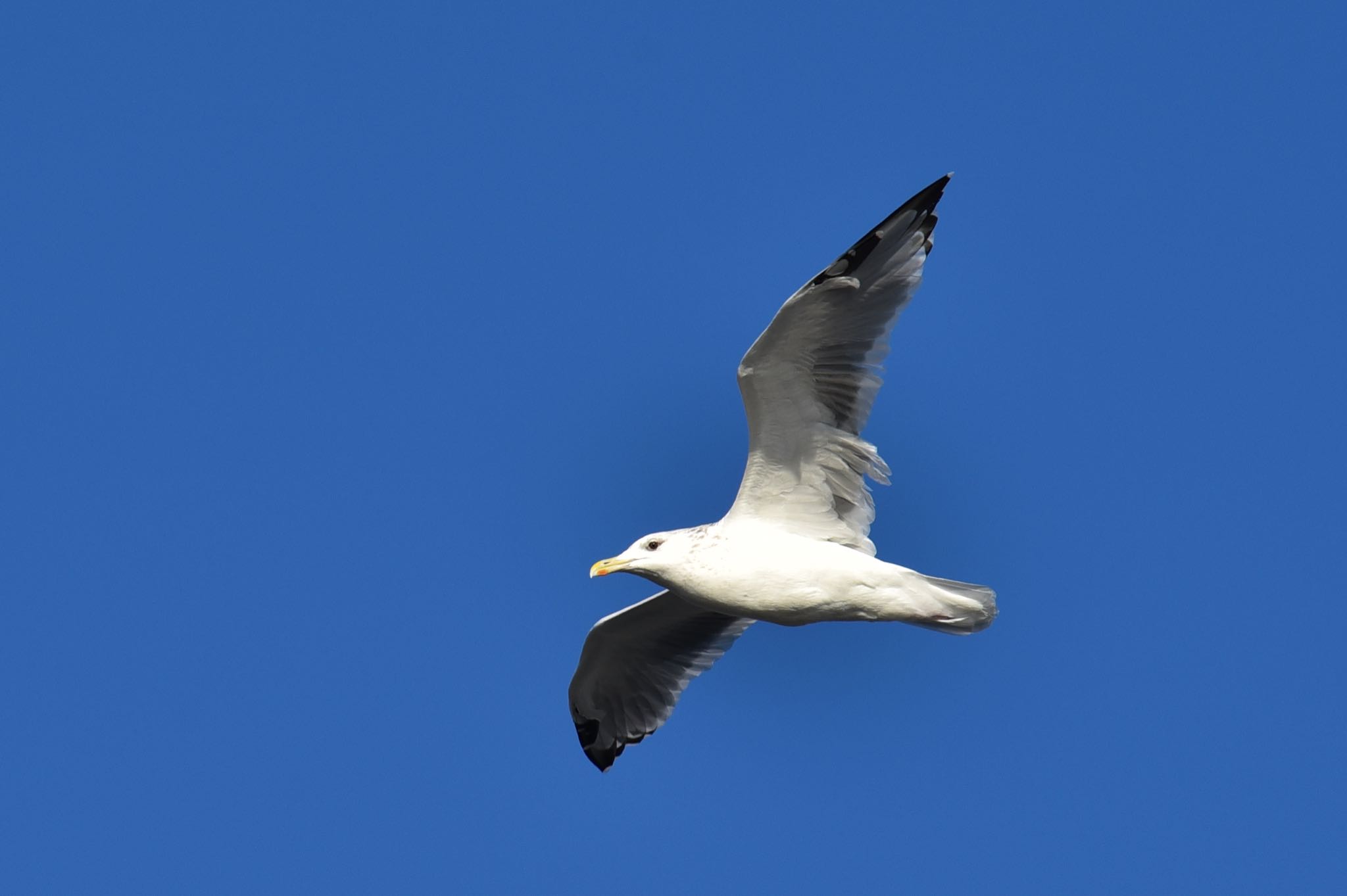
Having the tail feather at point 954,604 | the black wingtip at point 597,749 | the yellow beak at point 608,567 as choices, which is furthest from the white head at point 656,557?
the black wingtip at point 597,749

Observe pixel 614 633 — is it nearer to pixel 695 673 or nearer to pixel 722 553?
pixel 695 673

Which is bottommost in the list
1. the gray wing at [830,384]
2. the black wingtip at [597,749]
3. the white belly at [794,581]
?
the black wingtip at [597,749]

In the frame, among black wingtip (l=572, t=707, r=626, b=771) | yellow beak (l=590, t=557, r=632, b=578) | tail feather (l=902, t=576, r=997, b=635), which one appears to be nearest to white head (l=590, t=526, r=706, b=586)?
yellow beak (l=590, t=557, r=632, b=578)

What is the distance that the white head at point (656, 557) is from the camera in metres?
10.6

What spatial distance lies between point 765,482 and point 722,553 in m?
0.53

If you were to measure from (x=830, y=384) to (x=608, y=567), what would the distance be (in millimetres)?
1668

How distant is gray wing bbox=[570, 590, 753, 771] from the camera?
1241cm

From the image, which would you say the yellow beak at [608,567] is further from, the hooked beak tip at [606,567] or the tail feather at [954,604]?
the tail feather at [954,604]

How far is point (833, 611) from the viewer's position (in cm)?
1059

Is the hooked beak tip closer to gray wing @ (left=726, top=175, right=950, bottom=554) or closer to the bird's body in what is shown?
the bird's body

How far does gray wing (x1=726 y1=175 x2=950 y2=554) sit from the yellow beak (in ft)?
2.45

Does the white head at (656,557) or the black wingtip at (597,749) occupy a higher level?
the white head at (656,557)

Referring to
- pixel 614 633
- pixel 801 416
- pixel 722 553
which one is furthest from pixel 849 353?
pixel 614 633

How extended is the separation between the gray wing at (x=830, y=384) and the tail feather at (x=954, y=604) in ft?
1.64
